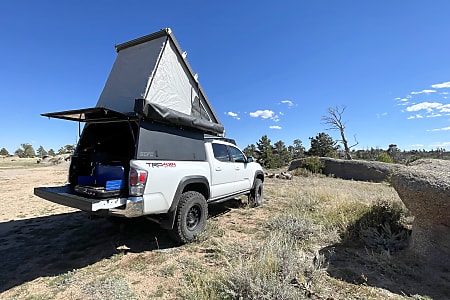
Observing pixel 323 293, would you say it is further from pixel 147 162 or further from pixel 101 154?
pixel 101 154

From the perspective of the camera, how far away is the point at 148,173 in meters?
3.43

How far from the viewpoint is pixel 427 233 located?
3408mm

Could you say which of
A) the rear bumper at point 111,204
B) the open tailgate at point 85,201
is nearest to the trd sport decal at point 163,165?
the rear bumper at point 111,204

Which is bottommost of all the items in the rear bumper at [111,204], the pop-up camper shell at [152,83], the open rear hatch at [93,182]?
the rear bumper at [111,204]

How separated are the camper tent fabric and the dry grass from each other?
245 centimetres

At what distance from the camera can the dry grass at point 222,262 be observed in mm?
2705

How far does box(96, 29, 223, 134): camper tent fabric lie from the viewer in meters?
4.43

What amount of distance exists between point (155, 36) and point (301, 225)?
4.74m

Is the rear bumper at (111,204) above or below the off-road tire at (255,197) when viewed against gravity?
above

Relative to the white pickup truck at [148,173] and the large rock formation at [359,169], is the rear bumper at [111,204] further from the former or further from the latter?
the large rock formation at [359,169]

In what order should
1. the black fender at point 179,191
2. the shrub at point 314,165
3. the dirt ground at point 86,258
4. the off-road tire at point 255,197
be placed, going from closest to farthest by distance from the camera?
the dirt ground at point 86,258, the black fender at point 179,191, the off-road tire at point 255,197, the shrub at point 314,165

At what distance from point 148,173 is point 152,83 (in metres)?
1.87

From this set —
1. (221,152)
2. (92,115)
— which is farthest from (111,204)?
(221,152)

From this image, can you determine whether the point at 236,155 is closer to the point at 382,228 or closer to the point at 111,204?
the point at 382,228
